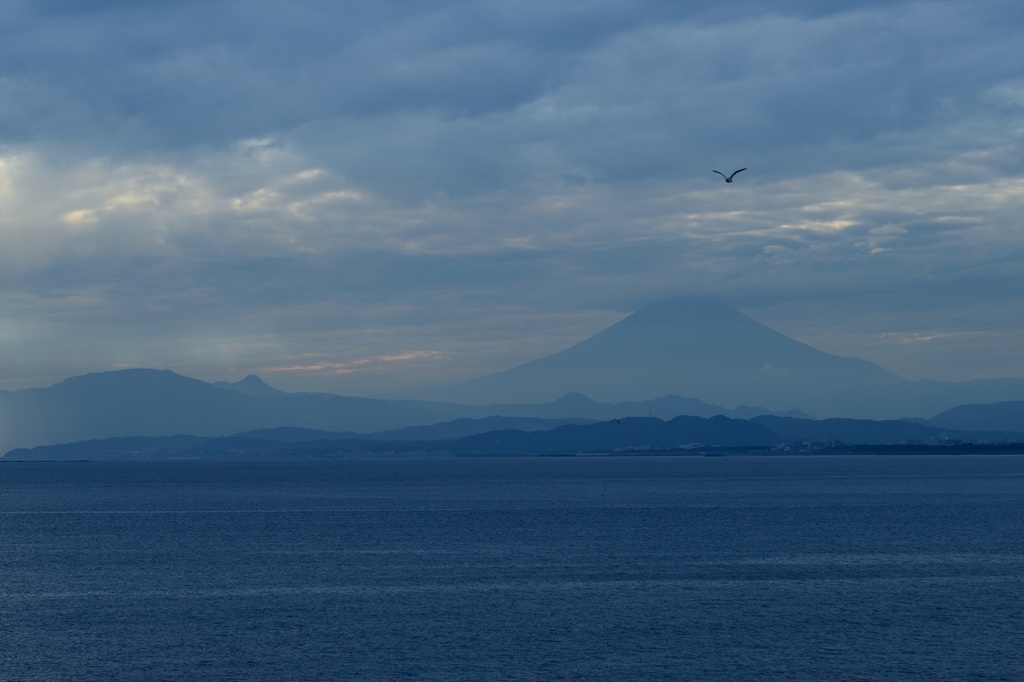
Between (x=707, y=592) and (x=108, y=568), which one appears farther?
(x=108, y=568)

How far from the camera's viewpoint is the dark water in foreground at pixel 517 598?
159 ft

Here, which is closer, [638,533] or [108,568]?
[108,568]

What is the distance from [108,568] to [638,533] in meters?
47.7

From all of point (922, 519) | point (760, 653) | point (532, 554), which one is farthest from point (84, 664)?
point (922, 519)

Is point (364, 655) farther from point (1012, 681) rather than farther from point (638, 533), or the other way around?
point (638, 533)

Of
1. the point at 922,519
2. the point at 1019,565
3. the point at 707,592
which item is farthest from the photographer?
the point at 922,519

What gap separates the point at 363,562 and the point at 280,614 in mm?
23050

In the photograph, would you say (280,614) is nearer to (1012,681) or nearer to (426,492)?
(1012,681)

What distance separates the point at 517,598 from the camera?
212 feet

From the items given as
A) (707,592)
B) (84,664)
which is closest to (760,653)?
(707,592)

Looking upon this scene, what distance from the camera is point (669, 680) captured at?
45219 millimetres

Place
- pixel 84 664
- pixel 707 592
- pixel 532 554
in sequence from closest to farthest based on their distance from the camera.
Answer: pixel 84 664
pixel 707 592
pixel 532 554

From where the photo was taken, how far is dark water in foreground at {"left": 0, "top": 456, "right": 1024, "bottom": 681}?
159 feet

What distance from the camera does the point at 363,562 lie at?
Result: 82.9m
